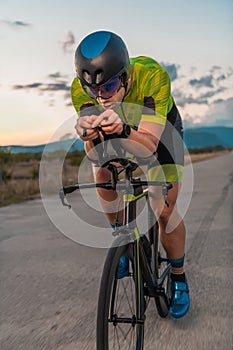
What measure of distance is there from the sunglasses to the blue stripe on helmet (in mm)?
158

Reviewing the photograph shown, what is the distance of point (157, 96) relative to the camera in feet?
10.9

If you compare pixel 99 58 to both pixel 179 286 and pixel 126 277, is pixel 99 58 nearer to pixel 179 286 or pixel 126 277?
pixel 126 277

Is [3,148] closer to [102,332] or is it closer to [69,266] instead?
[69,266]

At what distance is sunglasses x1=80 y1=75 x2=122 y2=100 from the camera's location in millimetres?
2910

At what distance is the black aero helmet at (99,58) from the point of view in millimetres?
2818

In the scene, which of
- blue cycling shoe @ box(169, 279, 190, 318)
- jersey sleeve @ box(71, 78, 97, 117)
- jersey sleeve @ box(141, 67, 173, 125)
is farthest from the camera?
blue cycling shoe @ box(169, 279, 190, 318)

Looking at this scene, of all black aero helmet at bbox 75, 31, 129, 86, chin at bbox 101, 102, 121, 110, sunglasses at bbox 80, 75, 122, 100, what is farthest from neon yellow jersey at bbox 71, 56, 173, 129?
black aero helmet at bbox 75, 31, 129, 86

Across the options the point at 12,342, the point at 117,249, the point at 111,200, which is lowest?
the point at 12,342

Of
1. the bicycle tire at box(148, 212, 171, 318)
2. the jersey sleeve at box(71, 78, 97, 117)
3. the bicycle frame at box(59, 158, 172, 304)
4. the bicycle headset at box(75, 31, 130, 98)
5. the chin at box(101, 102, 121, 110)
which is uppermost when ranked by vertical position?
the bicycle headset at box(75, 31, 130, 98)

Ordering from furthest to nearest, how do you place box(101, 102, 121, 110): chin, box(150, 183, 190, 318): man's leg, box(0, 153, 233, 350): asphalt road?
box(150, 183, 190, 318): man's leg < box(0, 153, 233, 350): asphalt road < box(101, 102, 121, 110): chin

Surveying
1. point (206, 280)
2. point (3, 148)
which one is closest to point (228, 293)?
point (206, 280)

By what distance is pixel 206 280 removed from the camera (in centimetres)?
520

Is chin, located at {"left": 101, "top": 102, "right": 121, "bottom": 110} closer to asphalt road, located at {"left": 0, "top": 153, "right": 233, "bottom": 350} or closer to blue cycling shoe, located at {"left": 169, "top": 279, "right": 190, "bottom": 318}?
asphalt road, located at {"left": 0, "top": 153, "right": 233, "bottom": 350}

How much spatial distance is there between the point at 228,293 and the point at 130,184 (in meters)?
2.14
